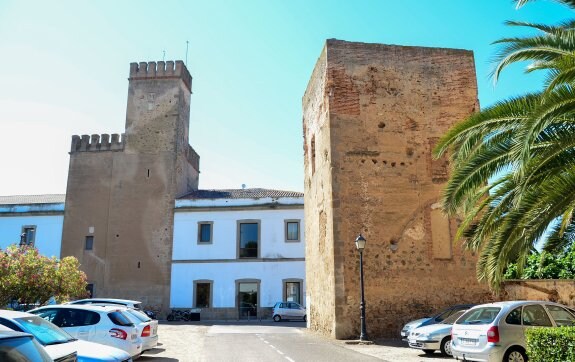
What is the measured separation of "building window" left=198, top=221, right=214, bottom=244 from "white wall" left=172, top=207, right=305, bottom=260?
199 mm

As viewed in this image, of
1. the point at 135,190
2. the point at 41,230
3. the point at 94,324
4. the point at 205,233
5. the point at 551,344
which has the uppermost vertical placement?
the point at 135,190

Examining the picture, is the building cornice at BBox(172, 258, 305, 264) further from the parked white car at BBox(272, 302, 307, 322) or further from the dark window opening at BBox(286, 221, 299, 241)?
the parked white car at BBox(272, 302, 307, 322)

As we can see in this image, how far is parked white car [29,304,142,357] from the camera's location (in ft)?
30.2

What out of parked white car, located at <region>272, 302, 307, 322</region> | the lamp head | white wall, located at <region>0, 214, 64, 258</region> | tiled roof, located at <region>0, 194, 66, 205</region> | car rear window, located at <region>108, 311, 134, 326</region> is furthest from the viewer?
tiled roof, located at <region>0, 194, 66, 205</region>

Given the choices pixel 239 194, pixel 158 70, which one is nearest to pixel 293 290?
pixel 239 194

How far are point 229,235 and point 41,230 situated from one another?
42.7ft

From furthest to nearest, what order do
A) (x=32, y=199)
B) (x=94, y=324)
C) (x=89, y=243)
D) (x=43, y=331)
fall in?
(x=32, y=199) < (x=89, y=243) < (x=94, y=324) < (x=43, y=331)

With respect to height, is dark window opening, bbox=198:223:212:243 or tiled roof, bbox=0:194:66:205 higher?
tiled roof, bbox=0:194:66:205

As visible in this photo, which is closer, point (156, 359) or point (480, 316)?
point (480, 316)

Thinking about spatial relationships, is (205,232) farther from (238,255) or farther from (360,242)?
(360,242)

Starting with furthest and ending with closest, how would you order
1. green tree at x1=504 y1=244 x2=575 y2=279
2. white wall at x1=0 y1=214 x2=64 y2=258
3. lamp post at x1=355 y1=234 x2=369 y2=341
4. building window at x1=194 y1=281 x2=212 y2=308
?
white wall at x1=0 y1=214 x2=64 y2=258 < building window at x1=194 y1=281 x2=212 y2=308 < lamp post at x1=355 y1=234 x2=369 y2=341 < green tree at x1=504 y1=244 x2=575 y2=279

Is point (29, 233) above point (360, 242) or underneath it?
above

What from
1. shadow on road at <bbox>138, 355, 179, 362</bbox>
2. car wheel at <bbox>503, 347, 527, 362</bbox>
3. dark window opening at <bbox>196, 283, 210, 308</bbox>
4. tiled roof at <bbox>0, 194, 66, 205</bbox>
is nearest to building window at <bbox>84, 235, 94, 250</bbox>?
tiled roof at <bbox>0, 194, 66, 205</bbox>

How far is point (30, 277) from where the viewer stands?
40.3 ft
